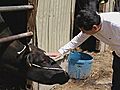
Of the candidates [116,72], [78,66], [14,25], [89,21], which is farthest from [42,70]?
[78,66]

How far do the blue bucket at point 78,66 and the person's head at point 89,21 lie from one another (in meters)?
2.65

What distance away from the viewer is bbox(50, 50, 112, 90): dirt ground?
5797mm

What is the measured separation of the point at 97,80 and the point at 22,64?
12.5 ft

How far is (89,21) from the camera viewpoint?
319 cm

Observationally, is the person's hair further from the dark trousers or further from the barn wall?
the barn wall

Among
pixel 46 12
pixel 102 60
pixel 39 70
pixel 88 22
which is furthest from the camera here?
pixel 102 60

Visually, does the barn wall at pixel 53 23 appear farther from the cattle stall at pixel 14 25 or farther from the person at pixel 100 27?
the cattle stall at pixel 14 25

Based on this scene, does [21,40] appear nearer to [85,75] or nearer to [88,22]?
[88,22]

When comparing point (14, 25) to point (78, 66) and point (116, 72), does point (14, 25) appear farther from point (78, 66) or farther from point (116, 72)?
point (78, 66)

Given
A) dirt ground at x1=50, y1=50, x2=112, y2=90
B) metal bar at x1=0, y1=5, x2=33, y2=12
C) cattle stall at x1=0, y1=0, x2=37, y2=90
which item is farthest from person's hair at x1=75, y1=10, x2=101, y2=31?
dirt ground at x1=50, y1=50, x2=112, y2=90

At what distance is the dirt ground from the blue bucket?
122mm

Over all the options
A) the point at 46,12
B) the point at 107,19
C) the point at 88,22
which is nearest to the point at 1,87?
the point at 88,22

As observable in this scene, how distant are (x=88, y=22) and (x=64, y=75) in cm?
78

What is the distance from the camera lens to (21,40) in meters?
2.70
